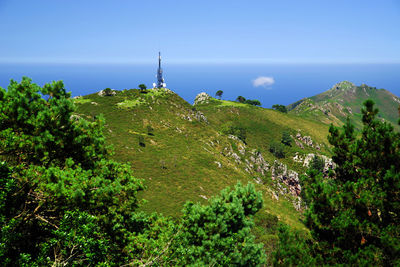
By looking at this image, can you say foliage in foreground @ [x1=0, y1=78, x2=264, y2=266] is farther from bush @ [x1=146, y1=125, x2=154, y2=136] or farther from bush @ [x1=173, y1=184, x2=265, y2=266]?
bush @ [x1=146, y1=125, x2=154, y2=136]

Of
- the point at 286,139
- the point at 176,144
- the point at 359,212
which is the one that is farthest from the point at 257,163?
the point at 359,212

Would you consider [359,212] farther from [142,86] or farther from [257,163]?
[142,86]

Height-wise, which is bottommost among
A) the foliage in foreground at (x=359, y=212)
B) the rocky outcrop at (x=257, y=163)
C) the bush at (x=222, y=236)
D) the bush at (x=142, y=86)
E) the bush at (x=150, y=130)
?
the rocky outcrop at (x=257, y=163)

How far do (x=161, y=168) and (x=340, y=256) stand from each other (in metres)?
56.7

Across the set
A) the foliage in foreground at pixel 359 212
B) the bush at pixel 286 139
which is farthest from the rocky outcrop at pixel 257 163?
the foliage in foreground at pixel 359 212

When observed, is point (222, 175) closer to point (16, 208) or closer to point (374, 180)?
point (374, 180)

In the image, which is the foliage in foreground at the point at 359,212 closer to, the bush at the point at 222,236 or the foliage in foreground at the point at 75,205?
the bush at the point at 222,236

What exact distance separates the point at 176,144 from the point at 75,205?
71746mm

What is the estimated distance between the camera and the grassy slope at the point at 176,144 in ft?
205

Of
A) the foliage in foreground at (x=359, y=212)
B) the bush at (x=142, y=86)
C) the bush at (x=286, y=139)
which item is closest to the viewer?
the foliage in foreground at (x=359, y=212)

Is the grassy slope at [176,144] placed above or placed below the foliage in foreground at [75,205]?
below

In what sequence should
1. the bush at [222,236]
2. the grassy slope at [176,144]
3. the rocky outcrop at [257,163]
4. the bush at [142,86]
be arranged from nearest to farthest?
the bush at [222,236] → the grassy slope at [176,144] → the rocky outcrop at [257,163] → the bush at [142,86]

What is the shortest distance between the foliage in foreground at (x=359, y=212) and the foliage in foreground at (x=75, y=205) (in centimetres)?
394

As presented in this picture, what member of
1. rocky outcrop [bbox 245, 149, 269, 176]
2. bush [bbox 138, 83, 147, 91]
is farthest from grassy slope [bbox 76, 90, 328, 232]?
rocky outcrop [bbox 245, 149, 269, 176]
